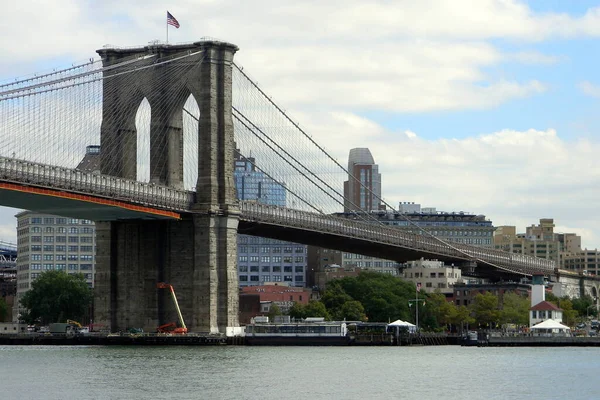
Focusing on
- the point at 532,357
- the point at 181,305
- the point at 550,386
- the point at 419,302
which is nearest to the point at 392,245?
the point at 419,302

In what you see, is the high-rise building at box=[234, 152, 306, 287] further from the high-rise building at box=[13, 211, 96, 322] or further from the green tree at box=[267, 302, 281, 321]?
the green tree at box=[267, 302, 281, 321]

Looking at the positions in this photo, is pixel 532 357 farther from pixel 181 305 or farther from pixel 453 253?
pixel 453 253

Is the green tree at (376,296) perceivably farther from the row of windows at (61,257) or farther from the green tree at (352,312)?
the row of windows at (61,257)

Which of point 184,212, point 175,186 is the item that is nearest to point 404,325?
point 184,212

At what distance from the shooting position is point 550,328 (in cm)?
10219

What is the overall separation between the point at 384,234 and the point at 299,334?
24460mm

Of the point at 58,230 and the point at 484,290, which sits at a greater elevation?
the point at 58,230

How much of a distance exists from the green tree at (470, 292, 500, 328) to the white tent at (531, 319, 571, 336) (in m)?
23.8

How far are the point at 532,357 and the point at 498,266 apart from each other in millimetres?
56613

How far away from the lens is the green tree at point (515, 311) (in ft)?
407

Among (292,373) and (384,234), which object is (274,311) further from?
(292,373)

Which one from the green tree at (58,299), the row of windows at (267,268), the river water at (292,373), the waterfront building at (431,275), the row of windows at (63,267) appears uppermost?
the row of windows at (267,268)

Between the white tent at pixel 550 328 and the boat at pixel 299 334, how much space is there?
41.0 ft

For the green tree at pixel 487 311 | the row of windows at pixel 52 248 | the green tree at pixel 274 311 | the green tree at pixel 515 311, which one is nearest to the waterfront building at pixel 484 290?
the green tree at pixel 515 311
